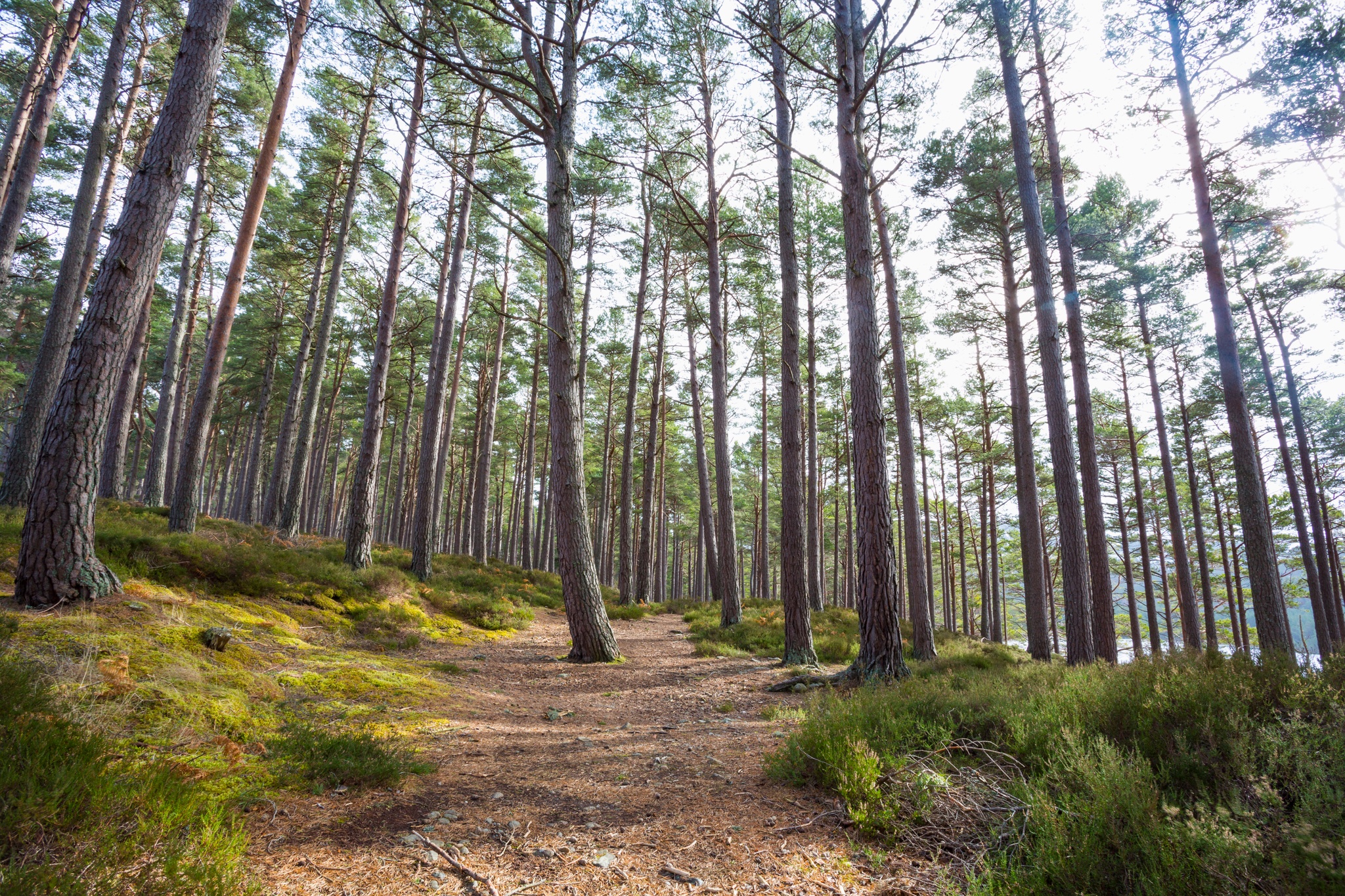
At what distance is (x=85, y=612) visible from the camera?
170 inches

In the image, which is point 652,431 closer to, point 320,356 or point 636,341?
point 636,341

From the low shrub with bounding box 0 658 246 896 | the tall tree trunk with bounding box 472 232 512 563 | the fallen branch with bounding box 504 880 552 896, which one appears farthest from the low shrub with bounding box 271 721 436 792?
the tall tree trunk with bounding box 472 232 512 563

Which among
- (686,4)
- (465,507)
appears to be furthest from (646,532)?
(465,507)

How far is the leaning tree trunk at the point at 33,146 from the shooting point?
32.4 feet

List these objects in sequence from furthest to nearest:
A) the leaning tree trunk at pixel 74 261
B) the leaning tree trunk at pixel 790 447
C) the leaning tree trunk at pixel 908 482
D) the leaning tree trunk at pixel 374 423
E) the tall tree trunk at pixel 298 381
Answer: the tall tree trunk at pixel 298 381 < the leaning tree trunk at pixel 374 423 < the leaning tree trunk at pixel 908 482 < the leaning tree trunk at pixel 74 261 < the leaning tree trunk at pixel 790 447

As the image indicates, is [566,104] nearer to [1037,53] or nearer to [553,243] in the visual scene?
[553,243]

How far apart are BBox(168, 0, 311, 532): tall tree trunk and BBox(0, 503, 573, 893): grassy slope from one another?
1.70m

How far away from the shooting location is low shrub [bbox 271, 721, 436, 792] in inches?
121

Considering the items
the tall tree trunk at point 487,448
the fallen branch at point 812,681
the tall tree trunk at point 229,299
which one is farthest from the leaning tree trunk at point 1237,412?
the tall tree trunk at point 487,448

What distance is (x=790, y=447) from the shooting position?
8633 mm

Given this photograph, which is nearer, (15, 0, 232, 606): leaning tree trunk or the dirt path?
the dirt path

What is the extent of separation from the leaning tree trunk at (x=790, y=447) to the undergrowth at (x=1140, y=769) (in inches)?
147

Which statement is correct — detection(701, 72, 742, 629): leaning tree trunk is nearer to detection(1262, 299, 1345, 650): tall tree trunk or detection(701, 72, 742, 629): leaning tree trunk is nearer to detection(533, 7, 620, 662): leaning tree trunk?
detection(533, 7, 620, 662): leaning tree trunk

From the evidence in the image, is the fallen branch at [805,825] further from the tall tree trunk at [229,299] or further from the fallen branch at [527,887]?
the tall tree trunk at [229,299]
